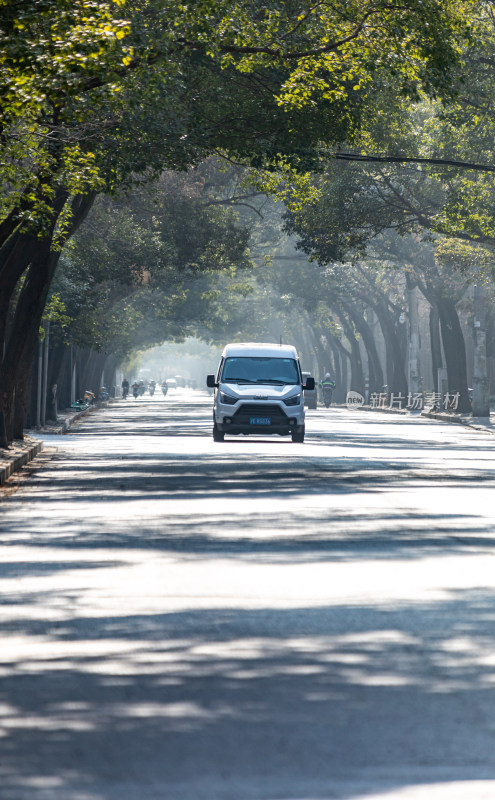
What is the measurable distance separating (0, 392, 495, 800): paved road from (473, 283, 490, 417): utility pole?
32.0 metres

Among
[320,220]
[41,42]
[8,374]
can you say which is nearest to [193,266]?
[320,220]

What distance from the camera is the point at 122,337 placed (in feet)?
274

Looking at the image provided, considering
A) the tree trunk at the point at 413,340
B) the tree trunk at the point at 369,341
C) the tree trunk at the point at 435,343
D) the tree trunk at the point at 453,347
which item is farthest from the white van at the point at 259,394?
the tree trunk at the point at 369,341

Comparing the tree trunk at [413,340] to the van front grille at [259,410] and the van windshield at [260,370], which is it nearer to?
the van windshield at [260,370]

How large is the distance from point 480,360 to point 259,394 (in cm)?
1925

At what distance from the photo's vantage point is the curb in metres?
20.0

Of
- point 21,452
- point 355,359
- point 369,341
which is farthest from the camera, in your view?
point 355,359

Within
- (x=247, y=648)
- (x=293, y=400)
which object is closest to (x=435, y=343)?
(x=293, y=400)

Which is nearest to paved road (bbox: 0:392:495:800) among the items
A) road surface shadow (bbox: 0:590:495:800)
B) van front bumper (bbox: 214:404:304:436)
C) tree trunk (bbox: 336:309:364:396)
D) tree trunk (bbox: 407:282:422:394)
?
road surface shadow (bbox: 0:590:495:800)

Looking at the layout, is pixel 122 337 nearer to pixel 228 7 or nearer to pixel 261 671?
pixel 228 7


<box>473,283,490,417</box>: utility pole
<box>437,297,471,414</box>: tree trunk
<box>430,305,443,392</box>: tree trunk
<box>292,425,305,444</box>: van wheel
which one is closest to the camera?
<box>292,425,305,444</box>: van wheel

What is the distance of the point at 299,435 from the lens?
30.6m

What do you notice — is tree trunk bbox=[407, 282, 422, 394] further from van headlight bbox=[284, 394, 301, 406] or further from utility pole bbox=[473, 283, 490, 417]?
van headlight bbox=[284, 394, 301, 406]

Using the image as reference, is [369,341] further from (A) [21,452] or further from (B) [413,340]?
(A) [21,452]
